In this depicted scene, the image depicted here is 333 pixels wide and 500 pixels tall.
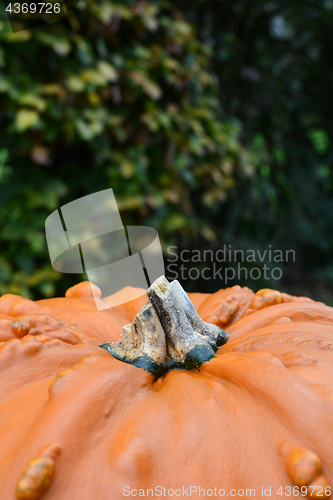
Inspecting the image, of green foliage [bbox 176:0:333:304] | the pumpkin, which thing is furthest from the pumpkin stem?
green foliage [bbox 176:0:333:304]

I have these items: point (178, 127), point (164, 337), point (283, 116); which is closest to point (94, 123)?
point (178, 127)

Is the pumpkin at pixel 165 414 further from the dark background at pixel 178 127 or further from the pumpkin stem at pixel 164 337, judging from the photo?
the dark background at pixel 178 127

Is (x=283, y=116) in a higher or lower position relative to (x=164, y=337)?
higher

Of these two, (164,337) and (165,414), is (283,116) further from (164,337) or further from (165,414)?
(165,414)

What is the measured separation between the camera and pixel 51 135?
5.23 feet

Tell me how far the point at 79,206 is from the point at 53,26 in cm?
71

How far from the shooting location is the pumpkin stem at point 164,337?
25.0 inches

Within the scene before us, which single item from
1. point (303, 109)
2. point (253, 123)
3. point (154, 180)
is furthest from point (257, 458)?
point (303, 109)

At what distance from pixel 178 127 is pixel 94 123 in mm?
638

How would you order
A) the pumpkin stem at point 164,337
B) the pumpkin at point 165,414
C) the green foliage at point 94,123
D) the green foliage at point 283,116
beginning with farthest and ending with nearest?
the green foliage at point 283,116
the green foliage at point 94,123
the pumpkin stem at point 164,337
the pumpkin at point 165,414

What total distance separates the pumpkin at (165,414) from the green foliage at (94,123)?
1.09m

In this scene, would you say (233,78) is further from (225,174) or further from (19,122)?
(19,122)

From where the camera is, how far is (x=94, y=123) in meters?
1.69

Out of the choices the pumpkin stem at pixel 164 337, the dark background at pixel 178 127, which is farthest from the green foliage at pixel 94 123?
Result: the pumpkin stem at pixel 164 337
